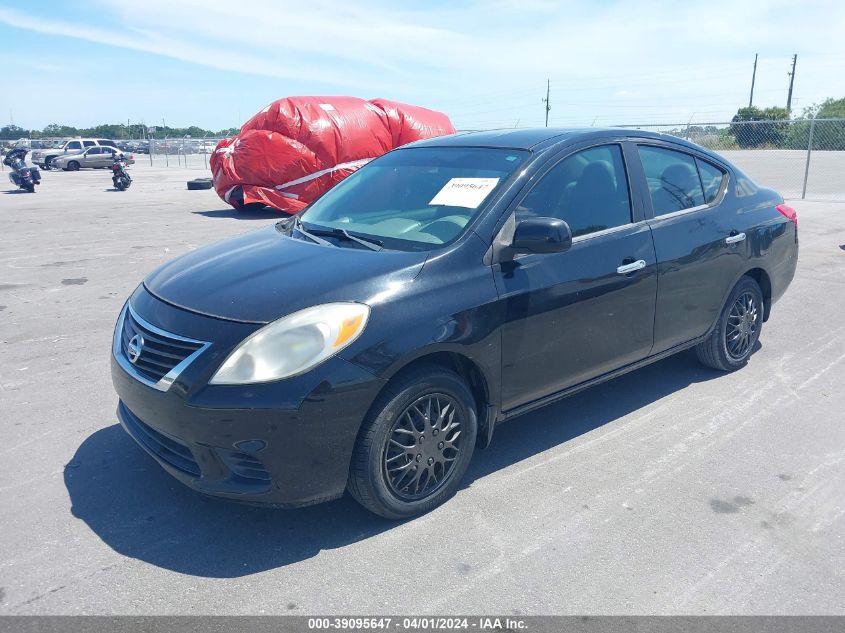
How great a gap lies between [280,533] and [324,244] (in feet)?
4.91

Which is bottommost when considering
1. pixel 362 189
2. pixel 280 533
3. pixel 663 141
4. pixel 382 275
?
pixel 280 533

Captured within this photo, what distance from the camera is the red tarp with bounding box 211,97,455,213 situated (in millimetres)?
14141

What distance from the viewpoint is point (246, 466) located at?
9.94 ft

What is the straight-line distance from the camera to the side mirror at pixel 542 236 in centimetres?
351

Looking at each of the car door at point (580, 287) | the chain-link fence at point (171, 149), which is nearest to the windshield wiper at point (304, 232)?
the car door at point (580, 287)

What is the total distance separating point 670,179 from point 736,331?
1.34 meters

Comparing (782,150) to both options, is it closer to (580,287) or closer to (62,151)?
(580,287)

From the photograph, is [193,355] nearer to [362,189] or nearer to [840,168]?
[362,189]

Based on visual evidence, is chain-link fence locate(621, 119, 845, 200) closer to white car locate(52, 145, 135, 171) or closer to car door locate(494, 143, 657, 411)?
car door locate(494, 143, 657, 411)

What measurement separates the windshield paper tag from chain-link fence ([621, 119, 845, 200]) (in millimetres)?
16184

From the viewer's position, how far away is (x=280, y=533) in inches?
131

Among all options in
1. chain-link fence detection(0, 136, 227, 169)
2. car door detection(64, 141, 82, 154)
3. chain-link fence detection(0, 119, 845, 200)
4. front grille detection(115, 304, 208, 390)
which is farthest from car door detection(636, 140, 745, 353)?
car door detection(64, 141, 82, 154)

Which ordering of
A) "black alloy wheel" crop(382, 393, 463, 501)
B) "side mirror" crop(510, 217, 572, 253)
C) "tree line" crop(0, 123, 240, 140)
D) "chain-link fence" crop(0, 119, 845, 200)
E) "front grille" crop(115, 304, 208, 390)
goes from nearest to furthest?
1. "front grille" crop(115, 304, 208, 390)
2. "black alloy wheel" crop(382, 393, 463, 501)
3. "side mirror" crop(510, 217, 572, 253)
4. "chain-link fence" crop(0, 119, 845, 200)
5. "tree line" crop(0, 123, 240, 140)

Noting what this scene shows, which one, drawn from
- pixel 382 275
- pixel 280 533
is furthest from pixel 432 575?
pixel 382 275
